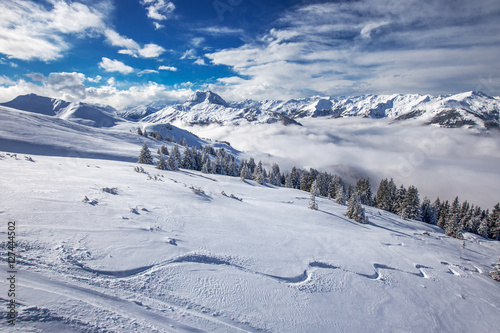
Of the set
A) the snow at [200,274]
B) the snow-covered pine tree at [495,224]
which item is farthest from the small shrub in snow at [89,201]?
the snow-covered pine tree at [495,224]

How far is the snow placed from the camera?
16.9ft

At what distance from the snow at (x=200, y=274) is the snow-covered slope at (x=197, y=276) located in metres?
0.04

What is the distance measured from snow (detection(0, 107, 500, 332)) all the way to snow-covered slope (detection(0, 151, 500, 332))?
1.5 inches

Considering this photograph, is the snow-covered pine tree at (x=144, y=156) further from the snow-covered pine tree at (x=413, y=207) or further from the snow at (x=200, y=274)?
the snow-covered pine tree at (x=413, y=207)

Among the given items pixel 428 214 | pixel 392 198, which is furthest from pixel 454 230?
pixel 392 198

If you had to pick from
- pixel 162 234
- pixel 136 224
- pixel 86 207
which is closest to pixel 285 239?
pixel 162 234

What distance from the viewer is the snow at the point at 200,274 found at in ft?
16.9

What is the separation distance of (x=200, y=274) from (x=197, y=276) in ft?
0.47

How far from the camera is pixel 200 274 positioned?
698 centimetres

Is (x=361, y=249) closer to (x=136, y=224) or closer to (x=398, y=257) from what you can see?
(x=398, y=257)

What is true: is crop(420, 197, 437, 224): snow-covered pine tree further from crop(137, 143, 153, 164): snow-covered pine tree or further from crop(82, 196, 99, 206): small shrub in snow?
crop(82, 196, 99, 206): small shrub in snow

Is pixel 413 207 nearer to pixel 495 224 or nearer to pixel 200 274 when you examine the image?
pixel 495 224

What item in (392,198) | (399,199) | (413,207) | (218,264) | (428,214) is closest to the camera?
(218,264)

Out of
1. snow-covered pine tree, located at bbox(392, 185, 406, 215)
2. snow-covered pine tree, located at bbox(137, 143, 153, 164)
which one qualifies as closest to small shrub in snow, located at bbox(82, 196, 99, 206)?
snow-covered pine tree, located at bbox(137, 143, 153, 164)
